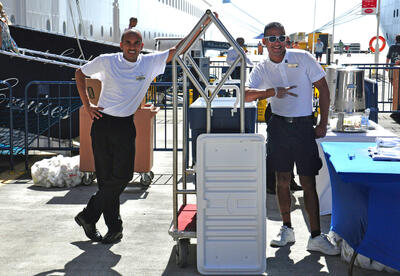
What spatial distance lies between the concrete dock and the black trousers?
0.39 m

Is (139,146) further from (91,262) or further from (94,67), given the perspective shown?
(91,262)

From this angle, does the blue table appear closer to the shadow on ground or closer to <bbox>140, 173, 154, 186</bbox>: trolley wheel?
the shadow on ground

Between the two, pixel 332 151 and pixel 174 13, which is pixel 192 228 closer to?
pixel 332 151

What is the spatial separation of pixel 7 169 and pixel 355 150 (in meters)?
5.90

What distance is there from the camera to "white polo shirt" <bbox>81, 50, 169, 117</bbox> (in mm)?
5414

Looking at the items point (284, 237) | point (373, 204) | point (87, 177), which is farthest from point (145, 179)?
point (373, 204)

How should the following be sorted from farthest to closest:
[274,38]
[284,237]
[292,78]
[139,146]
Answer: [139,146] < [284,237] < [292,78] < [274,38]

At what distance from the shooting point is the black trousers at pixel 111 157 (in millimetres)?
5480

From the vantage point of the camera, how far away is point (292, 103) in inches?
210

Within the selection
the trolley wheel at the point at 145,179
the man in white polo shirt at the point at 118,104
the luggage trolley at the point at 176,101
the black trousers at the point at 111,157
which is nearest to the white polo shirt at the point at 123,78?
the man in white polo shirt at the point at 118,104

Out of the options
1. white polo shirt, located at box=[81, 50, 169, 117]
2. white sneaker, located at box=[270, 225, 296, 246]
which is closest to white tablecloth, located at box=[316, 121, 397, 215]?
white sneaker, located at box=[270, 225, 296, 246]

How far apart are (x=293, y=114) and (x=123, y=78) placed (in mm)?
1445

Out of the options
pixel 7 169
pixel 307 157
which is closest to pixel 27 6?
pixel 7 169

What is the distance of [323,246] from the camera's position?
211 inches
